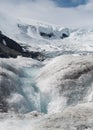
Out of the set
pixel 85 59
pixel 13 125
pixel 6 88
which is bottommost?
pixel 13 125

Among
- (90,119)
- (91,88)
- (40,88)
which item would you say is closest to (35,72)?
(40,88)

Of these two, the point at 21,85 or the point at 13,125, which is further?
the point at 21,85

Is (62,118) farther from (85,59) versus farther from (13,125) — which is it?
(85,59)

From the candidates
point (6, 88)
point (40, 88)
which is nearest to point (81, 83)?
point (40, 88)

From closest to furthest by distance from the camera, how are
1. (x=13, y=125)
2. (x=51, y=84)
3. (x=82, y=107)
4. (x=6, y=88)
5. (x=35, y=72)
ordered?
(x=13, y=125) < (x=82, y=107) < (x=6, y=88) < (x=51, y=84) < (x=35, y=72)

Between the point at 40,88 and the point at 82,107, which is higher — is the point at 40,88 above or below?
above

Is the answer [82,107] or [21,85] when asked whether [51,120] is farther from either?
[21,85]

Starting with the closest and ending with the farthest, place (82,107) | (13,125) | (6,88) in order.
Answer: (13,125)
(82,107)
(6,88)

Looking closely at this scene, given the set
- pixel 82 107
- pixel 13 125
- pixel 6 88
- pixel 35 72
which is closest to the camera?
pixel 13 125

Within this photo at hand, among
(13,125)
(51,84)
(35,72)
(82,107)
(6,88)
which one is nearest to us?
(13,125)
